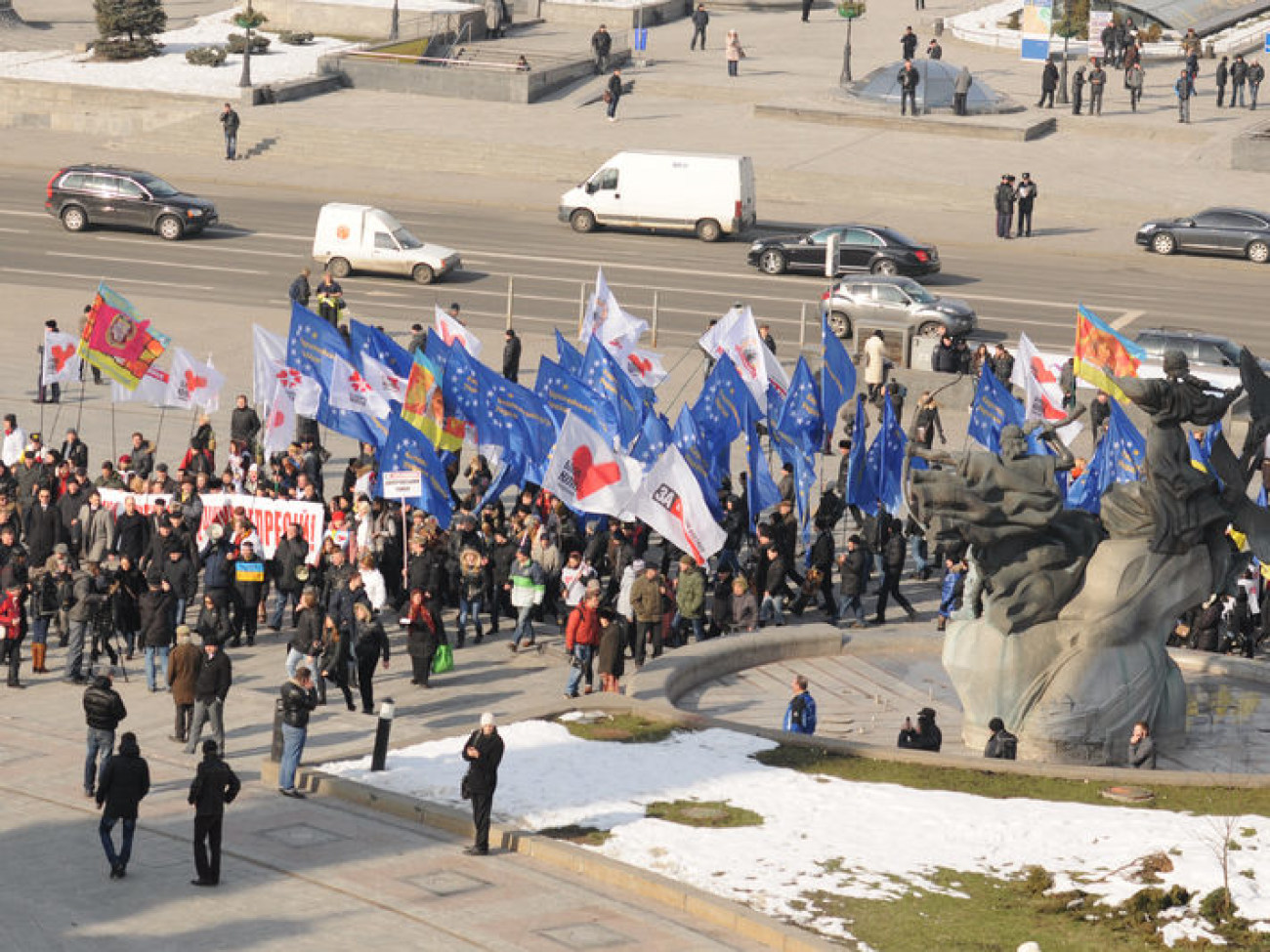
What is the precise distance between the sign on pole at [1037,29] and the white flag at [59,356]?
47.5 m

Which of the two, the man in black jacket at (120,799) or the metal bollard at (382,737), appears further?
the metal bollard at (382,737)

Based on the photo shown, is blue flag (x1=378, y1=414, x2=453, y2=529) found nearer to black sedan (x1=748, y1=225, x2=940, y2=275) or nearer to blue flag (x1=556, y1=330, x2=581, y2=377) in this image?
blue flag (x1=556, y1=330, x2=581, y2=377)

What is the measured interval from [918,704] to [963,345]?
15441 millimetres

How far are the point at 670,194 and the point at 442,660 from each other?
29967mm

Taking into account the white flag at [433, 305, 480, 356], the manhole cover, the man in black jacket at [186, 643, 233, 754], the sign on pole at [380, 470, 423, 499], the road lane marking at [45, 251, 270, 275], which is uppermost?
the white flag at [433, 305, 480, 356]

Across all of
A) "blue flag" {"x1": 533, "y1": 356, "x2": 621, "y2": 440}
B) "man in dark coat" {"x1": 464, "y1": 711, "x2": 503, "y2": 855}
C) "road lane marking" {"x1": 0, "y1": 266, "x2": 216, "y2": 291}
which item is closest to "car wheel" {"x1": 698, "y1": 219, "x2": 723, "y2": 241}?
"road lane marking" {"x1": 0, "y1": 266, "x2": 216, "y2": 291}

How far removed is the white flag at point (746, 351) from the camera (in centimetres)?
3188

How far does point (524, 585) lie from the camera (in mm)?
27094

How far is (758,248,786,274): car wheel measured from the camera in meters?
50.8

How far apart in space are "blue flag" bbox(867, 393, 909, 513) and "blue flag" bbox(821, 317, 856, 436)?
6.63 feet

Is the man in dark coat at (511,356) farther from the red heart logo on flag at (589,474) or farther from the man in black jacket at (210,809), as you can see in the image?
the man in black jacket at (210,809)

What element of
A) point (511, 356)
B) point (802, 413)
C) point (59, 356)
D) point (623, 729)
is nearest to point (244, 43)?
point (511, 356)

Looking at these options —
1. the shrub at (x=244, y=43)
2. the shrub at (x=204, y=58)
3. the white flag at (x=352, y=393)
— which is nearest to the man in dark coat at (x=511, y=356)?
the white flag at (x=352, y=393)

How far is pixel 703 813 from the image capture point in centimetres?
2092
